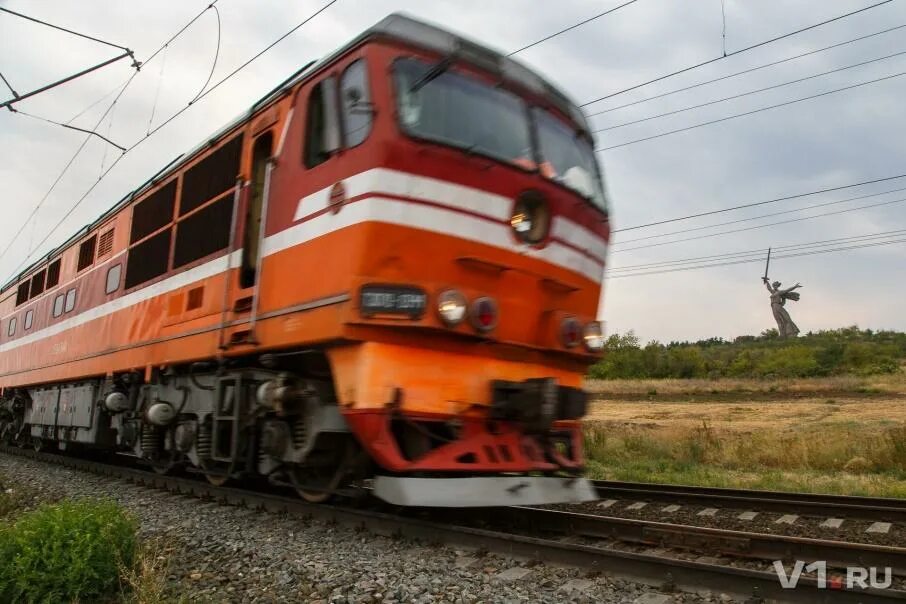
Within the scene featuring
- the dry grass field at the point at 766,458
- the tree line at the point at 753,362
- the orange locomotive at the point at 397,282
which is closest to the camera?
the orange locomotive at the point at 397,282

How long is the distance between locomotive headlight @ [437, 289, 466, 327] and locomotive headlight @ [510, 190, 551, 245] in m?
0.92

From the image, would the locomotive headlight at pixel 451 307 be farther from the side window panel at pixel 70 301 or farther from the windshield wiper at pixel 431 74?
the side window panel at pixel 70 301

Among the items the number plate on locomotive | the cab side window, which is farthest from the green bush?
the cab side window

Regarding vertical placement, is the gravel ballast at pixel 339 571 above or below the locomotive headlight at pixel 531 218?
below

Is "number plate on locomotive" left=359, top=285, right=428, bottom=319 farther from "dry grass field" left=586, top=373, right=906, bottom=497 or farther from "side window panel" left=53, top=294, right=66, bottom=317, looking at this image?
"side window panel" left=53, top=294, right=66, bottom=317

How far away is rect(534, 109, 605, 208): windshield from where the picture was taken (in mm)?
6055

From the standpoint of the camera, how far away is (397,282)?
4.97 metres

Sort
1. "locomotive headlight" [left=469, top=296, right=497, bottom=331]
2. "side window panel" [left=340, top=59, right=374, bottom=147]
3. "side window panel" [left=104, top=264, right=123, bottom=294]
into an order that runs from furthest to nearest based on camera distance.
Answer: "side window panel" [left=104, top=264, right=123, bottom=294] → "locomotive headlight" [left=469, top=296, right=497, bottom=331] → "side window panel" [left=340, top=59, right=374, bottom=147]

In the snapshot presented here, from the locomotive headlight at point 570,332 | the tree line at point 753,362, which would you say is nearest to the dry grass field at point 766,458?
the locomotive headlight at point 570,332

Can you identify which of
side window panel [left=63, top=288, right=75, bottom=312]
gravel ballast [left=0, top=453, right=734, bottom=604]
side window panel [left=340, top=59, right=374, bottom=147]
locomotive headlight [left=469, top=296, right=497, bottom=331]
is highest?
side window panel [left=340, top=59, right=374, bottom=147]

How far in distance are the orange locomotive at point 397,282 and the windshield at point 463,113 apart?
0.02 m

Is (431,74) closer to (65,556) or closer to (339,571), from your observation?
(339,571)

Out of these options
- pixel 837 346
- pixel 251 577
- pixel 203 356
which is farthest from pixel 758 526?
pixel 837 346

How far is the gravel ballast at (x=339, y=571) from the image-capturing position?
3.89 metres
